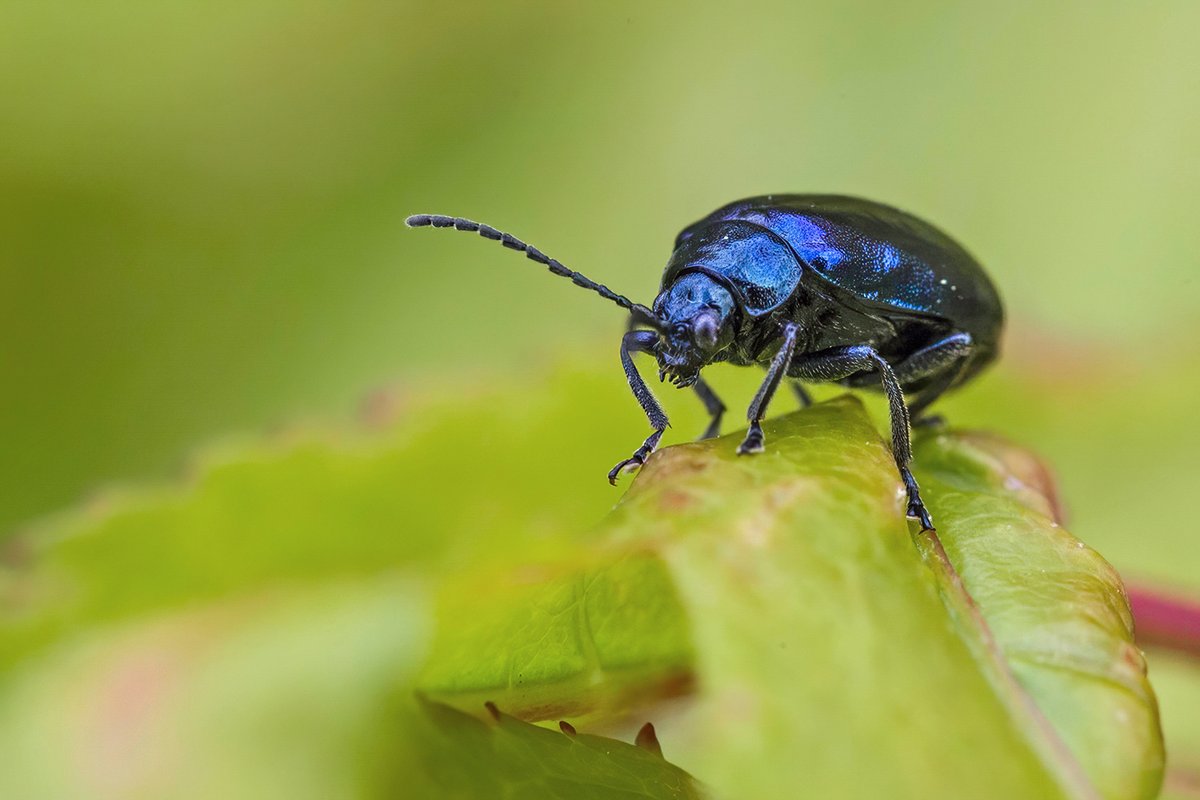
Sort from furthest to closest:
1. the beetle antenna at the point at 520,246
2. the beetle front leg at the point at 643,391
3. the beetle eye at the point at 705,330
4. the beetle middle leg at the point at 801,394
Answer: the beetle middle leg at the point at 801,394, the beetle antenna at the point at 520,246, the beetle eye at the point at 705,330, the beetle front leg at the point at 643,391

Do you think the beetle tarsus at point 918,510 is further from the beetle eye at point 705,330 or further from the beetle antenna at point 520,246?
the beetle antenna at point 520,246

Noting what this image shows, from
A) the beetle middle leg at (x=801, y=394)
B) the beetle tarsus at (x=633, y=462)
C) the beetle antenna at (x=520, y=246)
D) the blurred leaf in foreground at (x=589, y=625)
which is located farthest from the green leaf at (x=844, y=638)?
the beetle middle leg at (x=801, y=394)

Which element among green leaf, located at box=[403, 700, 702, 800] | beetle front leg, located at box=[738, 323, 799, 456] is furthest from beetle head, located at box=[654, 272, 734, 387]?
green leaf, located at box=[403, 700, 702, 800]

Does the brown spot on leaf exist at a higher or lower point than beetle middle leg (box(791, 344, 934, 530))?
lower

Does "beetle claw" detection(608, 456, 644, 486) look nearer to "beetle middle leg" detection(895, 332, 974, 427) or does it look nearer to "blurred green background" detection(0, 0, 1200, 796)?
"beetle middle leg" detection(895, 332, 974, 427)

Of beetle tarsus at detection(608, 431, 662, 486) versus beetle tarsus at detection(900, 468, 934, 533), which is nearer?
beetle tarsus at detection(900, 468, 934, 533)

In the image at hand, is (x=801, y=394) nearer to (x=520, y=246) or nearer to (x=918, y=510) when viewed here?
(x=520, y=246)
